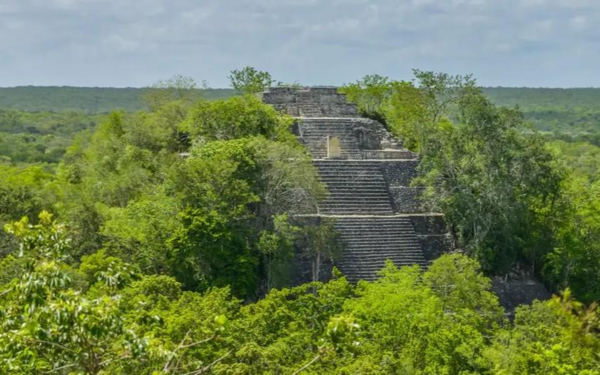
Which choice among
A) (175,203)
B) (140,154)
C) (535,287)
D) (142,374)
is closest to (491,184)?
(535,287)

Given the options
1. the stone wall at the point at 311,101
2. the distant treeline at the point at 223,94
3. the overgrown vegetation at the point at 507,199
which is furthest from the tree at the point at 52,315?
the distant treeline at the point at 223,94

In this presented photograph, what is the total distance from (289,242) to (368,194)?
10.8ft

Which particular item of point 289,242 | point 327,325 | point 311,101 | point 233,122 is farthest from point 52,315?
point 311,101

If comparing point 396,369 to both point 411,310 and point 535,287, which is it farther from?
point 535,287

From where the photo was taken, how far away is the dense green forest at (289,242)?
33.5ft

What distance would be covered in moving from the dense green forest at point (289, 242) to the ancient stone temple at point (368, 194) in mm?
442

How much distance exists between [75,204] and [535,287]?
29.8 feet

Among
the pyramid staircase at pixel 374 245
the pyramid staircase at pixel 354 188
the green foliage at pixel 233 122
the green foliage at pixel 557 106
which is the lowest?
the green foliage at pixel 557 106

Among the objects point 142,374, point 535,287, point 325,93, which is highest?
point 325,93

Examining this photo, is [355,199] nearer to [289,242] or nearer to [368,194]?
[368,194]

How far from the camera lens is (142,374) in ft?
28.9

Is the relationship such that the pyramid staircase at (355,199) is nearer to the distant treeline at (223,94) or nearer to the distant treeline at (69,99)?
the distant treeline at (223,94)

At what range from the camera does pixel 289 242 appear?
15.4 meters

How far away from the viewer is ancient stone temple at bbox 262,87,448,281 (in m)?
16.8
